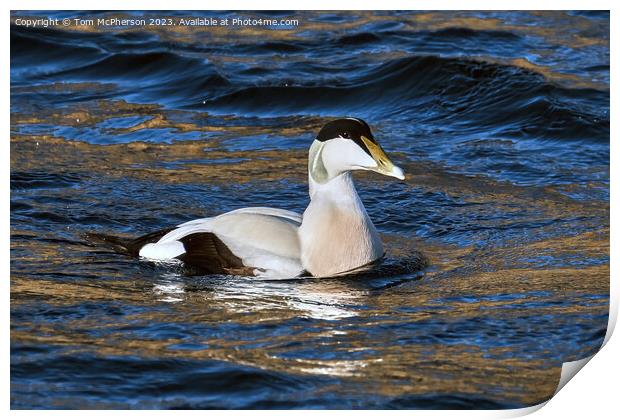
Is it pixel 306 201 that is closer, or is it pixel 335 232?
pixel 335 232

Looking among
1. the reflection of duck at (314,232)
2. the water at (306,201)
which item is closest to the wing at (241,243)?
the reflection of duck at (314,232)

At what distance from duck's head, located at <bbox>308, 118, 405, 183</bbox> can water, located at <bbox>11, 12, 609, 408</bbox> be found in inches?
28.9

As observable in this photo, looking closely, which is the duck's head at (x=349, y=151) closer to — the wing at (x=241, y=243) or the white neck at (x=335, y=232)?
the white neck at (x=335, y=232)

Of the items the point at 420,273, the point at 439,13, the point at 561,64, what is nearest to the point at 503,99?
the point at 561,64

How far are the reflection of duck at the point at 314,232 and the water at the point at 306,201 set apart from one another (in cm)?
15

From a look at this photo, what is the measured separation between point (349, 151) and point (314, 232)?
56 centimetres

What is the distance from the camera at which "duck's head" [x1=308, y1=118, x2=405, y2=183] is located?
7609mm

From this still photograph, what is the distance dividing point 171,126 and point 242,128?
0.64m

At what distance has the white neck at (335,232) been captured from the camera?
25.4 feet

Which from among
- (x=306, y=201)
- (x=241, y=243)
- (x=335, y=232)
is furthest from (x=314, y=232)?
(x=306, y=201)

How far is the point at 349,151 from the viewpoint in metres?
7.69

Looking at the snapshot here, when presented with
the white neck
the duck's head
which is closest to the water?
the white neck

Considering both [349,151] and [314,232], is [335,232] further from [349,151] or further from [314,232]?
[349,151]
